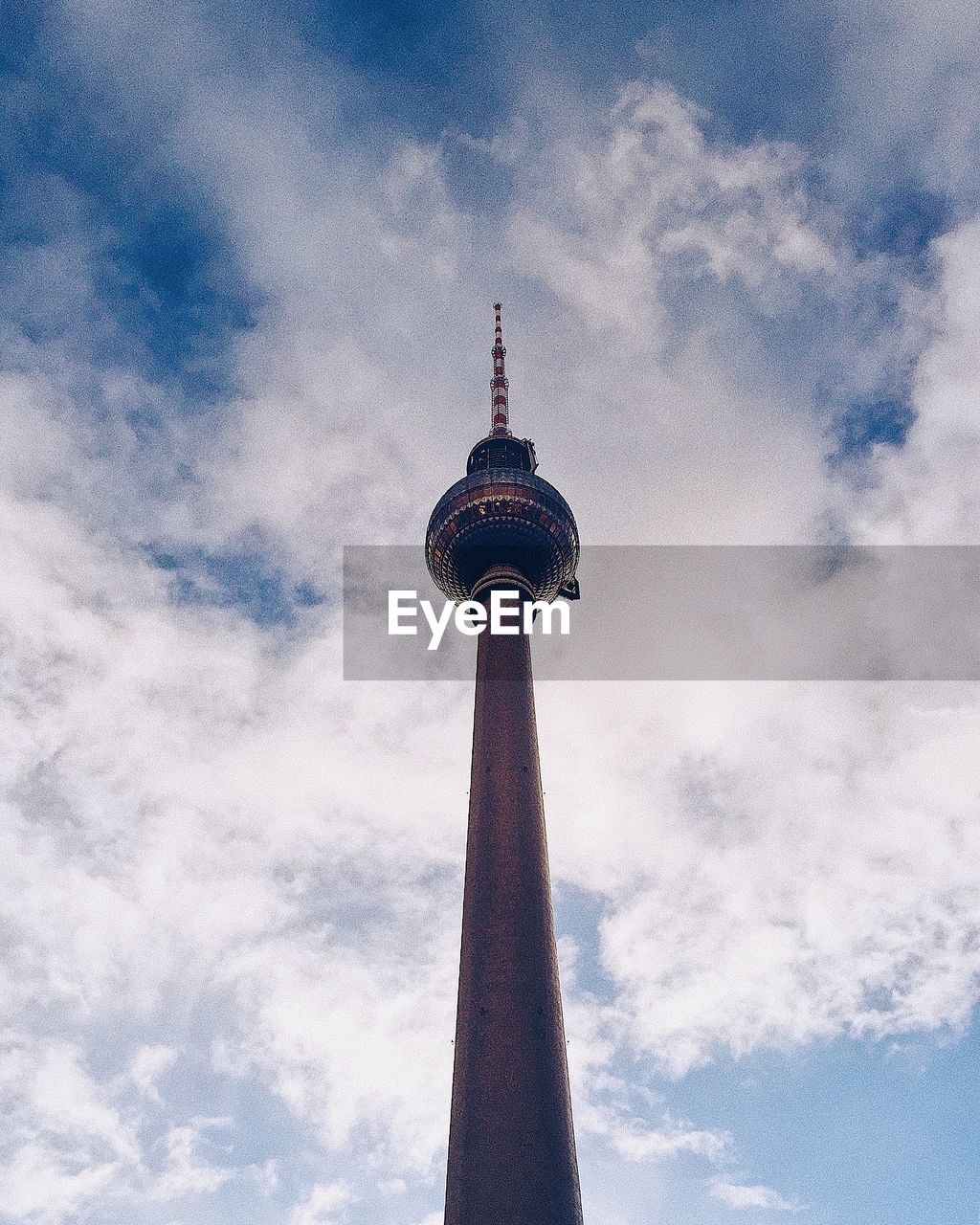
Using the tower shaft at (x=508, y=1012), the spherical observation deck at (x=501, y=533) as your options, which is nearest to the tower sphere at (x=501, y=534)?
the spherical observation deck at (x=501, y=533)

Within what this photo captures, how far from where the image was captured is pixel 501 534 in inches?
2256

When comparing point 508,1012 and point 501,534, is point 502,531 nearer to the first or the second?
point 501,534

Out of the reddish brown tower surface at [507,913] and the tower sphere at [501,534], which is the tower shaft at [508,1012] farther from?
the tower sphere at [501,534]

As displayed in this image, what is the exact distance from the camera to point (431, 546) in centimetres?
6047

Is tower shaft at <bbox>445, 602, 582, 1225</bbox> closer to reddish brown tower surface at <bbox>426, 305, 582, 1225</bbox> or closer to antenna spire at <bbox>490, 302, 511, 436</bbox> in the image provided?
reddish brown tower surface at <bbox>426, 305, 582, 1225</bbox>

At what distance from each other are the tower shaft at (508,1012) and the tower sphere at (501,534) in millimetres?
10351

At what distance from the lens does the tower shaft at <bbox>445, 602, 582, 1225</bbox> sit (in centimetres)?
3344

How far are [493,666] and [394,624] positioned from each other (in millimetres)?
6138

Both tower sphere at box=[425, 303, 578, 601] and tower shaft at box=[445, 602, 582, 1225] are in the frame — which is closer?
tower shaft at box=[445, 602, 582, 1225]

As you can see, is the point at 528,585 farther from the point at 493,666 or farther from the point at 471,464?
the point at 471,464

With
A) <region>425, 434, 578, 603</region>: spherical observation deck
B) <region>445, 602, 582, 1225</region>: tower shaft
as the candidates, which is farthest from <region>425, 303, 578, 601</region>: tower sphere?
<region>445, 602, 582, 1225</region>: tower shaft

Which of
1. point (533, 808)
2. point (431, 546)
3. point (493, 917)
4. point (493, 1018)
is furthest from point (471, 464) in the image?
point (493, 1018)

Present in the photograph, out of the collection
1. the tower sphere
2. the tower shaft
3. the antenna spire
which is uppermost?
the antenna spire

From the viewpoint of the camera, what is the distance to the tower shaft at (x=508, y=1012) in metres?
33.4
